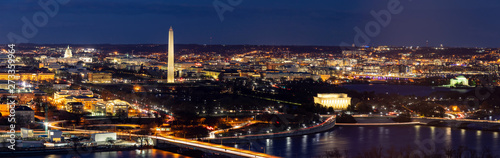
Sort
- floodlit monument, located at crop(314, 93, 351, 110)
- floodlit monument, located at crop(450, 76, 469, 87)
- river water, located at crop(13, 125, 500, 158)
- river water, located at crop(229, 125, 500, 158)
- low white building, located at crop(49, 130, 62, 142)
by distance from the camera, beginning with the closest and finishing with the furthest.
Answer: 1. river water, located at crop(13, 125, 500, 158)
2. river water, located at crop(229, 125, 500, 158)
3. low white building, located at crop(49, 130, 62, 142)
4. floodlit monument, located at crop(314, 93, 351, 110)
5. floodlit monument, located at crop(450, 76, 469, 87)

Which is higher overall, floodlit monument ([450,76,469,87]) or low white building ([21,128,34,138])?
floodlit monument ([450,76,469,87])

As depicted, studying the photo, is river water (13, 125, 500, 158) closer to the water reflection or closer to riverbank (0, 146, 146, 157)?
the water reflection

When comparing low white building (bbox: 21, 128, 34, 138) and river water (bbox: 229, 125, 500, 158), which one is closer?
river water (bbox: 229, 125, 500, 158)

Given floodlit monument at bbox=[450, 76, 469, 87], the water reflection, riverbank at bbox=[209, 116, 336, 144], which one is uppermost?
floodlit monument at bbox=[450, 76, 469, 87]

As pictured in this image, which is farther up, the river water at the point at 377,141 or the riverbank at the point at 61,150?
the river water at the point at 377,141

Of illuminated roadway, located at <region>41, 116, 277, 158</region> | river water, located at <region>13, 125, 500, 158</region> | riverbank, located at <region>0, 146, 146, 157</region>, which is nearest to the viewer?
illuminated roadway, located at <region>41, 116, 277, 158</region>

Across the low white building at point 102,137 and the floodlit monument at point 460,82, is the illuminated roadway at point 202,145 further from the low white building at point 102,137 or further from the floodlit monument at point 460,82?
the floodlit monument at point 460,82

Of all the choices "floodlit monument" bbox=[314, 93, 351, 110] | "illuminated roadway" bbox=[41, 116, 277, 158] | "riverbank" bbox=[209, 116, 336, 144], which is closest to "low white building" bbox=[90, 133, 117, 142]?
"illuminated roadway" bbox=[41, 116, 277, 158]

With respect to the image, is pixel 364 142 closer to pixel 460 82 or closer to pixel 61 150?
pixel 61 150

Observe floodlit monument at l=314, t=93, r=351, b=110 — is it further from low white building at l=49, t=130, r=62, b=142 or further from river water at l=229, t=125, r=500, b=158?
low white building at l=49, t=130, r=62, b=142

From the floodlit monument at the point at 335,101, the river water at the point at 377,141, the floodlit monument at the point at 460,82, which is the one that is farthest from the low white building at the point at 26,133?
the floodlit monument at the point at 460,82
